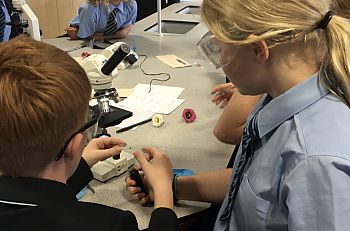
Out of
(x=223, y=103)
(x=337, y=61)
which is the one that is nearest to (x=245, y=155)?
(x=337, y=61)

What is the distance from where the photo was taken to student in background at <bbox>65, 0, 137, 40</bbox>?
268cm

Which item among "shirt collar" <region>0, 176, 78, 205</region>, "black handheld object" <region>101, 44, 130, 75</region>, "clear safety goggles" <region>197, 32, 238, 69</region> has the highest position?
"clear safety goggles" <region>197, 32, 238, 69</region>

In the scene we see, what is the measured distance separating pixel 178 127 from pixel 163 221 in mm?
637

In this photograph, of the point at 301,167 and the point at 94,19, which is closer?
the point at 301,167

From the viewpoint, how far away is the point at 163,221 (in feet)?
3.40

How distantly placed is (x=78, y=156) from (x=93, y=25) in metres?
1.88

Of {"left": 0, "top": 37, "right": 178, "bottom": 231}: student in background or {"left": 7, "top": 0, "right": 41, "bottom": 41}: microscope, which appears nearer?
Result: {"left": 0, "top": 37, "right": 178, "bottom": 231}: student in background

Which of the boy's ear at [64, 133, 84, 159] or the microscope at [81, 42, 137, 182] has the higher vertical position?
the boy's ear at [64, 133, 84, 159]

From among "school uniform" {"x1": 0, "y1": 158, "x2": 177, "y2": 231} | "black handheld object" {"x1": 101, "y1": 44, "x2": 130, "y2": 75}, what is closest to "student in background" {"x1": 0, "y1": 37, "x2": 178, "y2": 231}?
"school uniform" {"x1": 0, "y1": 158, "x2": 177, "y2": 231}

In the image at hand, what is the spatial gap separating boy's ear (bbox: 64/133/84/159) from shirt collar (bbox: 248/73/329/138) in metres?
0.41

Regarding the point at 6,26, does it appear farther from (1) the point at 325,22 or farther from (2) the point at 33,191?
(1) the point at 325,22

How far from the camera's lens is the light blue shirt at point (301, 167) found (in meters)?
0.79

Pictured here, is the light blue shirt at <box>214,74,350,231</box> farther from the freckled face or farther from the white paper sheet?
the white paper sheet

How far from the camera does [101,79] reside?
1653mm
